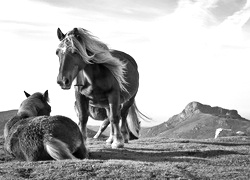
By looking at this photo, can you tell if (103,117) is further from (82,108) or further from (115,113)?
(115,113)

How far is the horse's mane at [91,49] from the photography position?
950 cm

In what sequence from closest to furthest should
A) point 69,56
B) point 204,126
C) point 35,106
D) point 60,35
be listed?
point 69,56 → point 60,35 → point 35,106 → point 204,126

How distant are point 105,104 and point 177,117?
63122 millimetres

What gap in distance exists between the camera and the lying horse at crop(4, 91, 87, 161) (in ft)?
24.9

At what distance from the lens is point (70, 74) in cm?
→ 924

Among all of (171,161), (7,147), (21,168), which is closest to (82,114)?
(7,147)

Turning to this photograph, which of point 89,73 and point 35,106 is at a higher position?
point 89,73

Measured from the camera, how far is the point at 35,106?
10.6m

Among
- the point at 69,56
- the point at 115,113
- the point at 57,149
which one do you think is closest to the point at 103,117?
the point at 115,113

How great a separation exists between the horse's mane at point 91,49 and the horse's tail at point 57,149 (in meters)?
2.73

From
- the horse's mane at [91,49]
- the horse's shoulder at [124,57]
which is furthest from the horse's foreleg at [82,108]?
the horse's shoulder at [124,57]

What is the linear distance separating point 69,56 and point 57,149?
282 centimetres

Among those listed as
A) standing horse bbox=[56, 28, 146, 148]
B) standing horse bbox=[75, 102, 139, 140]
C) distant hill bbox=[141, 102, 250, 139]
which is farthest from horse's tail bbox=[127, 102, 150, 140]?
distant hill bbox=[141, 102, 250, 139]

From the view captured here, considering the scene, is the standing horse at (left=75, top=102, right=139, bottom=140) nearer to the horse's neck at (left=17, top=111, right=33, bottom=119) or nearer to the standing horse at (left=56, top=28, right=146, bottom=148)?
the standing horse at (left=56, top=28, right=146, bottom=148)
